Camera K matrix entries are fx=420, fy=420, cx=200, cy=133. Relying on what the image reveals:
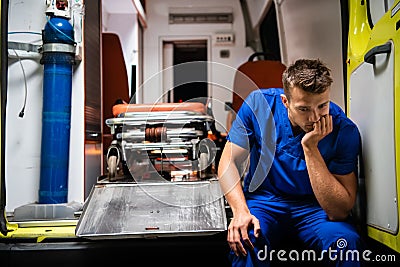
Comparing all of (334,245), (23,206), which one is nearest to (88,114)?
(23,206)

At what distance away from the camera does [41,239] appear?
178cm

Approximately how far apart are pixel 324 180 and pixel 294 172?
17 centimetres

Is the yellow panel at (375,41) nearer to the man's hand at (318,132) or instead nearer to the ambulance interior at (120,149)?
the ambulance interior at (120,149)

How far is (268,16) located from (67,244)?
157 inches

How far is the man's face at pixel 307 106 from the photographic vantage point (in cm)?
166

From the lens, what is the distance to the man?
1601 mm

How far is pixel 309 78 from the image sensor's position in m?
1.64

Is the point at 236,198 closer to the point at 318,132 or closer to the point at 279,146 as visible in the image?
the point at 279,146

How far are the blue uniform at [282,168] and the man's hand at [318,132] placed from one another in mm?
109

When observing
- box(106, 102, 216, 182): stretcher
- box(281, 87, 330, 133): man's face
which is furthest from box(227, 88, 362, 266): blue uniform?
box(106, 102, 216, 182): stretcher

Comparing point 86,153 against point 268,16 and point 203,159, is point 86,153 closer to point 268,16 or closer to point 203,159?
point 203,159

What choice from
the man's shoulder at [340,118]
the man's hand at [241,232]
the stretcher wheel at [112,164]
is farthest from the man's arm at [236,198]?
the stretcher wheel at [112,164]

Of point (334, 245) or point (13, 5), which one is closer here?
point (334, 245)

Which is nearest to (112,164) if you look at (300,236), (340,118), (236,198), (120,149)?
(120,149)
